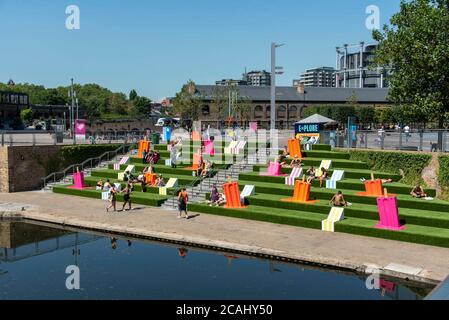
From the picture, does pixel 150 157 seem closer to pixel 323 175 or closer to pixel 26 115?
pixel 323 175

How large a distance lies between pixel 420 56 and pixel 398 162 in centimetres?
575

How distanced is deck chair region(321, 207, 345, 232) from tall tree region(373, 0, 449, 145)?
9.11m

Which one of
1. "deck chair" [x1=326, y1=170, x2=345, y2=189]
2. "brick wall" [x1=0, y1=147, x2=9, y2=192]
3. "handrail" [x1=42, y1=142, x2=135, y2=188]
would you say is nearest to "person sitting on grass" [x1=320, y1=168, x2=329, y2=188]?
"deck chair" [x1=326, y1=170, x2=345, y2=189]

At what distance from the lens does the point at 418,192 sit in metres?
22.6

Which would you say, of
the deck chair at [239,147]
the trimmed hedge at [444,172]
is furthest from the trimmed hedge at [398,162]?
the deck chair at [239,147]

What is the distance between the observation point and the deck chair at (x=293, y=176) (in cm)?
2621

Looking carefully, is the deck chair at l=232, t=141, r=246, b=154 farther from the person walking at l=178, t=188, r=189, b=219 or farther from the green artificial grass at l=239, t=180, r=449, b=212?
the person walking at l=178, t=188, r=189, b=219

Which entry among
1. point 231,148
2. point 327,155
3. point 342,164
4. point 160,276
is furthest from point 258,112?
point 160,276

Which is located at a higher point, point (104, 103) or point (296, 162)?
point (104, 103)

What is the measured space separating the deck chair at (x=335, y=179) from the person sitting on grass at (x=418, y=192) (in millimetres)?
3917

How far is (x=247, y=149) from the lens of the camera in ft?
108

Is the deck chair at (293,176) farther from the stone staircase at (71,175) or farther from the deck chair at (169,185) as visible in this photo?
the stone staircase at (71,175)
